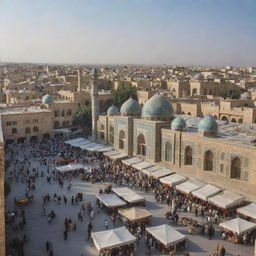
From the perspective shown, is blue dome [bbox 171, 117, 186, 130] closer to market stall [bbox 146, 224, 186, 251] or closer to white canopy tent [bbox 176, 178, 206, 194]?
white canopy tent [bbox 176, 178, 206, 194]

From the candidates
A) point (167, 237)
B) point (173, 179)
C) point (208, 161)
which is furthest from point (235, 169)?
point (167, 237)

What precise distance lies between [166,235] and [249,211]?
Answer: 531cm

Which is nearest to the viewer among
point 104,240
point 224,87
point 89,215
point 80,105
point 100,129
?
point 104,240

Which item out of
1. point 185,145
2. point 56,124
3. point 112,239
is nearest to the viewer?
point 112,239

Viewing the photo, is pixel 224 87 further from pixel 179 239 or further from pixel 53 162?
pixel 179 239

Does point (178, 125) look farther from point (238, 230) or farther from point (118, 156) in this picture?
point (238, 230)

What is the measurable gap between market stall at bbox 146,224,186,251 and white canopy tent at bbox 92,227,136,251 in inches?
43.8

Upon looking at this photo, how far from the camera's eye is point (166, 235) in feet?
52.9

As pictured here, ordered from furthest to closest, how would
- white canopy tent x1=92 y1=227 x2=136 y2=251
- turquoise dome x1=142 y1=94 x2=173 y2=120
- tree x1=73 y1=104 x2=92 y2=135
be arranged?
tree x1=73 y1=104 x2=92 y2=135, turquoise dome x1=142 y1=94 x2=173 y2=120, white canopy tent x1=92 y1=227 x2=136 y2=251

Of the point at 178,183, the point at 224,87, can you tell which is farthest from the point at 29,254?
the point at 224,87

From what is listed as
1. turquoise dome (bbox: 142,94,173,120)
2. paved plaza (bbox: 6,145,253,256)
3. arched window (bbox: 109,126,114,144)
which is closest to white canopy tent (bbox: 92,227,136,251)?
paved plaza (bbox: 6,145,253,256)

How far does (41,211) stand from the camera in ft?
67.7

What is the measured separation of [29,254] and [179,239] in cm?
658

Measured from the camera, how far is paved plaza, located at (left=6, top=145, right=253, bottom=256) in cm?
1639
